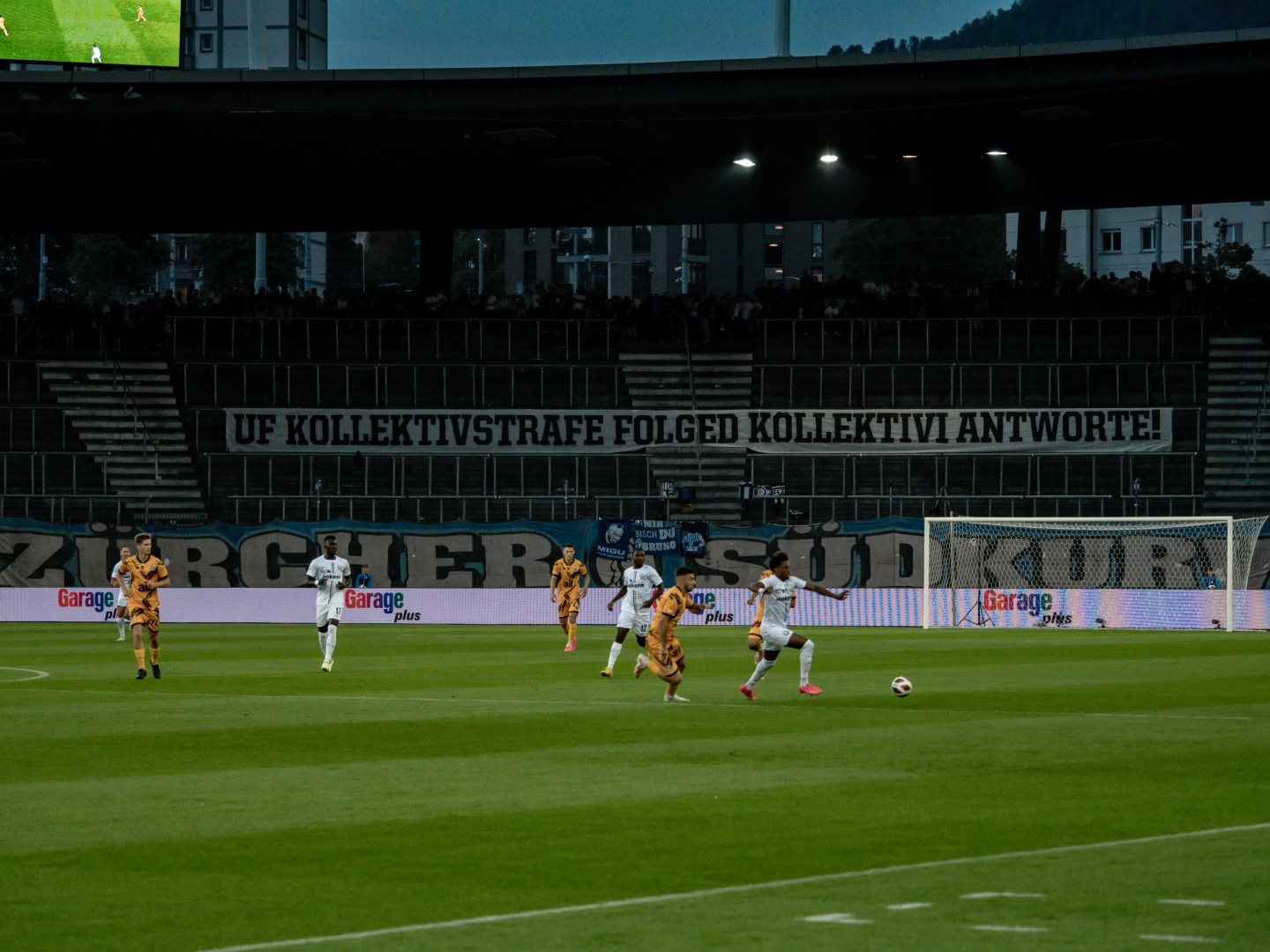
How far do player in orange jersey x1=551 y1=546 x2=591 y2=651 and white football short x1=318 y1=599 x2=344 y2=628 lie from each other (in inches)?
227

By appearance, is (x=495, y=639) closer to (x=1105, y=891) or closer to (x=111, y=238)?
(x=1105, y=891)

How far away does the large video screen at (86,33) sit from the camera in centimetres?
4900

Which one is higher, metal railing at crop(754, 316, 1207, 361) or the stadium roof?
the stadium roof

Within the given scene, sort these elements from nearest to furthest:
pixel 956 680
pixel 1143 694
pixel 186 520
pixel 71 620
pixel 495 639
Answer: pixel 1143 694 → pixel 956 680 → pixel 495 639 → pixel 71 620 → pixel 186 520

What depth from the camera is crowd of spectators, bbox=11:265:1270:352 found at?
183 ft

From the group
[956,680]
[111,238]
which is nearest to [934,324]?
[956,680]

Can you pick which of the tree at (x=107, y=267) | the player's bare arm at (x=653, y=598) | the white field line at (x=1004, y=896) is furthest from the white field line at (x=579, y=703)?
the tree at (x=107, y=267)

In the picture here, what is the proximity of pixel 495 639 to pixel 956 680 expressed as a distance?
45.3 ft

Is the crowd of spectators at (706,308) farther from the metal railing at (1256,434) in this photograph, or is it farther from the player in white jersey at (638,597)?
the player in white jersey at (638,597)

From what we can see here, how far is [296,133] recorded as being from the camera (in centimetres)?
Result: 5162

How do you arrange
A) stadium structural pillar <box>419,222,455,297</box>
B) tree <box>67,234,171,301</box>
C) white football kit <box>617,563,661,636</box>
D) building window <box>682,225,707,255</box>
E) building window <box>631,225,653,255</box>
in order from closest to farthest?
1. white football kit <box>617,563,661,636</box>
2. stadium structural pillar <box>419,222,455,297</box>
3. tree <box>67,234,171,301</box>
4. building window <box>682,225,707,255</box>
5. building window <box>631,225,653,255</box>

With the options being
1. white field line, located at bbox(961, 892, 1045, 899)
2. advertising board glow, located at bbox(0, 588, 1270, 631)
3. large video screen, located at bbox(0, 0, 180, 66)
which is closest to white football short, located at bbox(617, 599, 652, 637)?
advertising board glow, located at bbox(0, 588, 1270, 631)

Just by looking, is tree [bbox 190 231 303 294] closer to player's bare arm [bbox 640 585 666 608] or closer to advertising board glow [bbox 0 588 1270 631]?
advertising board glow [bbox 0 588 1270 631]

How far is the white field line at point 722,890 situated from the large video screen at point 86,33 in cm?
4278
